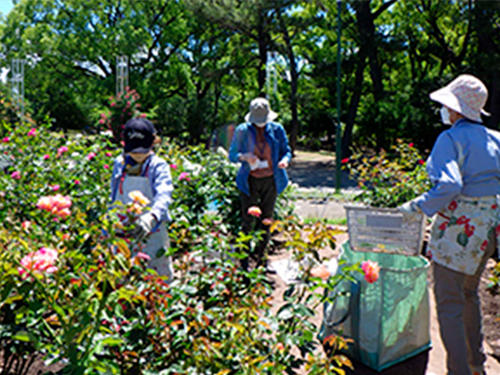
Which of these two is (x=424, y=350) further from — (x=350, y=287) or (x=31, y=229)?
(x=31, y=229)

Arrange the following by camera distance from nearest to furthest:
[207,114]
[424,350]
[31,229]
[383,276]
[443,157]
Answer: [31,229] → [443,157] → [383,276] → [424,350] → [207,114]

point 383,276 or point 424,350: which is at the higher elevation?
point 383,276

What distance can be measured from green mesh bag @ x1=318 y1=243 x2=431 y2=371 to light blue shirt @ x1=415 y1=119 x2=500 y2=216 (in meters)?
0.63

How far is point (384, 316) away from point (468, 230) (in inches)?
30.6

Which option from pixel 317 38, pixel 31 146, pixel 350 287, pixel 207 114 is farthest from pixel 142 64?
pixel 350 287

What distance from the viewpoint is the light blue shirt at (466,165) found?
249cm

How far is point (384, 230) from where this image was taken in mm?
2768

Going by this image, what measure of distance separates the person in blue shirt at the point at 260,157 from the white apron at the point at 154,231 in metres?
1.57

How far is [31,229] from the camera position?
2275 mm

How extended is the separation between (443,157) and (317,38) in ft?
98.9

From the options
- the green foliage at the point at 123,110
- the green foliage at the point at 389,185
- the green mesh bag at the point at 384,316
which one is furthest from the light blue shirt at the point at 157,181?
the green foliage at the point at 123,110

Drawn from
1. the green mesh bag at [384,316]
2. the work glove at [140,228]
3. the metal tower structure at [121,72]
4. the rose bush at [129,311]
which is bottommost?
the green mesh bag at [384,316]

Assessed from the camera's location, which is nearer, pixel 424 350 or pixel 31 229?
pixel 31 229

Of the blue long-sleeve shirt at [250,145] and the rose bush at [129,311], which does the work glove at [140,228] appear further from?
the blue long-sleeve shirt at [250,145]
